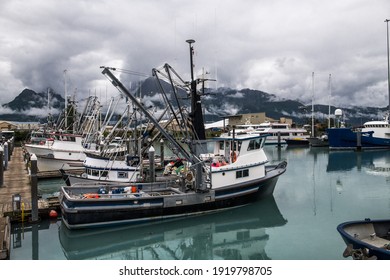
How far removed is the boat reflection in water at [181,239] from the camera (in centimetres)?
1195

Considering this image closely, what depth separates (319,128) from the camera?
106312 mm

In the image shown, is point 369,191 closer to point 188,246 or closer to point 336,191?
point 336,191

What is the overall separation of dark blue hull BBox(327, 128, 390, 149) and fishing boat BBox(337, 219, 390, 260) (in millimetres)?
48208

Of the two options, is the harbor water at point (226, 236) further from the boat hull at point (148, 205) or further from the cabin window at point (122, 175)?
the cabin window at point (122, 175)

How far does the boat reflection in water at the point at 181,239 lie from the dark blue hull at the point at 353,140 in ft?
144

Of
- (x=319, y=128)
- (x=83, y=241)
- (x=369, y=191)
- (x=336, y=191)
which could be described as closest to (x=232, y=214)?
(x=83, y=241)

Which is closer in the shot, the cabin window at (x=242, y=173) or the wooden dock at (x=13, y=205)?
the wooden dock at (x=13, y=205)

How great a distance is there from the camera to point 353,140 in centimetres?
5466

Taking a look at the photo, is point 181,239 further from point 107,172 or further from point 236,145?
point 107,172

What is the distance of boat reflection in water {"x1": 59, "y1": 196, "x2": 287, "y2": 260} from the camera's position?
11.9 metres

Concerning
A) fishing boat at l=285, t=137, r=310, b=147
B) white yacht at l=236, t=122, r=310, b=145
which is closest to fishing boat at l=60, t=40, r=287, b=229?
fishing boat at l=285, t=137, r=310, b=147

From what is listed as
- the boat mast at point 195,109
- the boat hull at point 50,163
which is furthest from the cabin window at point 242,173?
the boat hull at point 50,163

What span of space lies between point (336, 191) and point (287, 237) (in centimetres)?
1033

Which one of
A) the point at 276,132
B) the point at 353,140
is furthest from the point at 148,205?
the point at 276,132
